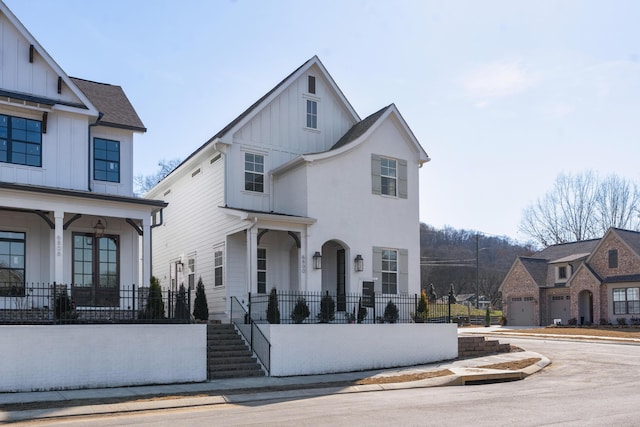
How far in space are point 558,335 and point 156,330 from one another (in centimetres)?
2779

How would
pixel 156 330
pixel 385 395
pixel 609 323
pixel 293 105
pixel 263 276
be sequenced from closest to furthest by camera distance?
pixel 385 395 < pixel 156 330 < pixel 263 276 < pixel 293 105 < pixel 609 323

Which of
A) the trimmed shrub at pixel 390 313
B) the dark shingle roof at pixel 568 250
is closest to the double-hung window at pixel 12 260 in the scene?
the trimmed shrub at pixel 390 313

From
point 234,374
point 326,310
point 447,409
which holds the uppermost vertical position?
point 326,310

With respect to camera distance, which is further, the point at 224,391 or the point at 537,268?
the point at 537,268

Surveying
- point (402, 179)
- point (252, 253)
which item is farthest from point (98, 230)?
point (402, 179)

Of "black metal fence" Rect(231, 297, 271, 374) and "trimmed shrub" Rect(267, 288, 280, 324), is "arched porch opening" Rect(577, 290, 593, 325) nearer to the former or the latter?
"black metal fence" Rect(231, 297, 271, 374)

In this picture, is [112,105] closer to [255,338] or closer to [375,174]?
[255,338]

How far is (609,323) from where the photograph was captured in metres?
47.5

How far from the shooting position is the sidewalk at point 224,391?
1366cm

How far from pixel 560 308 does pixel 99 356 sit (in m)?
44.6

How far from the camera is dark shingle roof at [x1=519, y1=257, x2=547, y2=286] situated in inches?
2165

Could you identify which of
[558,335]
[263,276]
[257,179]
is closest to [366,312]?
[263,276]

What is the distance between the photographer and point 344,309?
2389 cm

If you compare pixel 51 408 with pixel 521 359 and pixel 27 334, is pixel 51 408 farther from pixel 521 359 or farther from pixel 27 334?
pixel 521 359
